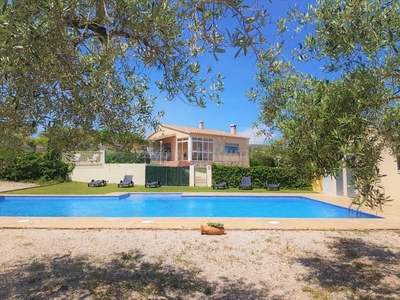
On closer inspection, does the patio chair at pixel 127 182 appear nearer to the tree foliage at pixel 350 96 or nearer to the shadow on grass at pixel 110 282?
the shadow on grass at pixel 110 282

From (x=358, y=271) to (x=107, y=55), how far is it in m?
6.36

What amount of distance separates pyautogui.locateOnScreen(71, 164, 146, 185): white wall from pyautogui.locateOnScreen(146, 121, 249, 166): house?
515cm

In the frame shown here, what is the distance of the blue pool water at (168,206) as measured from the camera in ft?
53.4

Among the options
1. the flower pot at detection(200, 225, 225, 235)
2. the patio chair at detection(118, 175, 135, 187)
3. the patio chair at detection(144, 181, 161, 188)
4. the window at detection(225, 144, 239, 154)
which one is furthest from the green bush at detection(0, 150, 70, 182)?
the flower pot at detection(200, 225, 225, 235)

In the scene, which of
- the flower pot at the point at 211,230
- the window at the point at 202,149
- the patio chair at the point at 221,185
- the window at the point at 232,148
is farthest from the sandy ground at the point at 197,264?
the window at the point at 232,148

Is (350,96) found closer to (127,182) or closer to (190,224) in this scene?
(190,224)

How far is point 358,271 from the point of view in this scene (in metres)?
6.28

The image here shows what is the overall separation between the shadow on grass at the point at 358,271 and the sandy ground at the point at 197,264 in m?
0.02

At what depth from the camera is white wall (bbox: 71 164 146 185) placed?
97.0 feet

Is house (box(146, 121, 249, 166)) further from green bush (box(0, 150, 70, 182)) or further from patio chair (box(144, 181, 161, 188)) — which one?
green bush (box(0, 150, 70, 182))

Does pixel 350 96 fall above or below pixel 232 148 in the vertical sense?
below

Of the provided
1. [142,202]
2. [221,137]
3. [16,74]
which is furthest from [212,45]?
[221,137]

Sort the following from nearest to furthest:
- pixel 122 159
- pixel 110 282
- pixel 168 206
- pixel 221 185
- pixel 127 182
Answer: pixel 110 282 < pixel 168 206 < pixel 221 185 < pixel 127 182 < pixel 122 159

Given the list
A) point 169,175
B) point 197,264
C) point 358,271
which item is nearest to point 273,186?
point 169,175
